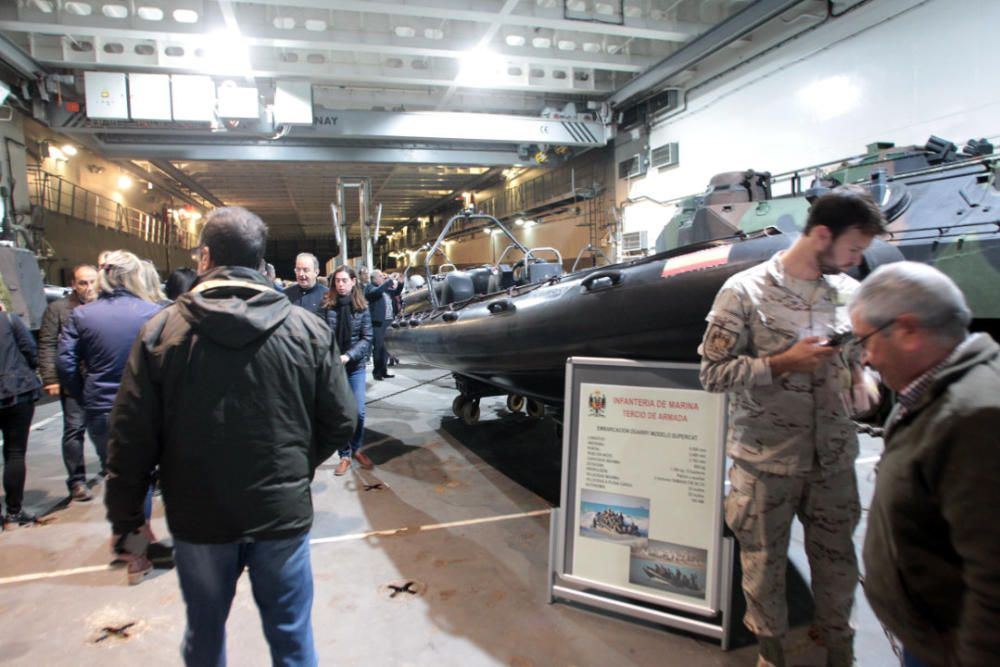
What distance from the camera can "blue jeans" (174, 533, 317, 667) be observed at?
50.3 inches

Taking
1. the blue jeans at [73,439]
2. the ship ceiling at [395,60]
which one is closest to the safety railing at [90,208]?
the ship ceiling at [395,60]

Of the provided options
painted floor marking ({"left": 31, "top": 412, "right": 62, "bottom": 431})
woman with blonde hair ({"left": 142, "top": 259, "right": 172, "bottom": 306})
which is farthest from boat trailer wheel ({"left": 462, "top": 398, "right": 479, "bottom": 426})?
painted floor marking ({"left": 31, "top": 412, "right": 62, "bottom": 431})

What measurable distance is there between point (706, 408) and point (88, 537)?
295 centimetres

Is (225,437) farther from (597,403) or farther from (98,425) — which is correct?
(98,425)

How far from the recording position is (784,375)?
1.49 meters

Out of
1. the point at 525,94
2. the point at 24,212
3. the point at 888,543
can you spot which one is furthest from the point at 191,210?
the point at 888,543

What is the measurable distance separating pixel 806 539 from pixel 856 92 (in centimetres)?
641

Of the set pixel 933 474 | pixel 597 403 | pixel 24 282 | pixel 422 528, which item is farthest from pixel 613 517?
pixel 24 282

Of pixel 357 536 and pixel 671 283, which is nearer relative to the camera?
→ pixel 671 283

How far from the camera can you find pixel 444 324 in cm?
341

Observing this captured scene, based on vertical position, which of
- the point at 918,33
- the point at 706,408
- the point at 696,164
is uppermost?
the point at 918,33

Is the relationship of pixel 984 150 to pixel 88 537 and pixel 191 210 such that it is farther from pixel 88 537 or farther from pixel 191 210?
pixel 191 210

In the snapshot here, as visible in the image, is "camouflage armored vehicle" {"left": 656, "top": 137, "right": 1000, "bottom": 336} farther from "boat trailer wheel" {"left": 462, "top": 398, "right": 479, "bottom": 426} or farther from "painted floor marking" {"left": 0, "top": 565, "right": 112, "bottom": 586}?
"painted floor marking" {"left": 0, "top": 565, "right": 112, "bottom": 586}

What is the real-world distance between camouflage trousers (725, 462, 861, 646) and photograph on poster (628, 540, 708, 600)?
27 cm
